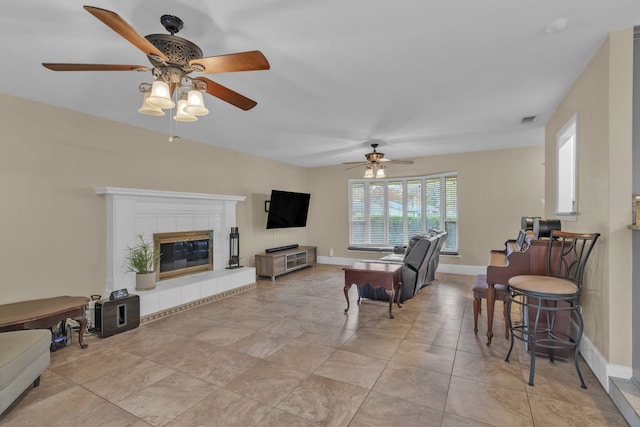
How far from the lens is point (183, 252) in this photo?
483cm

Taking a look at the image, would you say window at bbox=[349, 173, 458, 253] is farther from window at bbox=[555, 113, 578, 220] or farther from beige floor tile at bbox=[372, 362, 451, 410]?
beige floor tile at bbox=[372, 362, 451, 410]

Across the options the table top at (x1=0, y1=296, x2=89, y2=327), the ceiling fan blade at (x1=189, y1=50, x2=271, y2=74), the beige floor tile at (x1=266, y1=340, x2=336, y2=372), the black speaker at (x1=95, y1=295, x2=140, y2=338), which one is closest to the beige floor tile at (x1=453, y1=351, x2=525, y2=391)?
the beige floor tile at (x1=266, y1=340, x2=336, y2=372)

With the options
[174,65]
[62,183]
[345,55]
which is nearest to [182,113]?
[174,65]

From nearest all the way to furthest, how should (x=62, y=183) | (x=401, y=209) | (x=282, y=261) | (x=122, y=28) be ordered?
1. (x=122, y=28)
2. (x=62, y=183)
3. (x=282, y=261)
4. (x=401, y=209)

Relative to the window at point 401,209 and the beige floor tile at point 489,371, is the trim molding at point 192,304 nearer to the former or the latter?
the window at point 401,209

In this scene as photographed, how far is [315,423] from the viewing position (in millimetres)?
1884

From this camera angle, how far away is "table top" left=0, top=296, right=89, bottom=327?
8.46ft

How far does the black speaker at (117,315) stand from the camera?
3250 mm

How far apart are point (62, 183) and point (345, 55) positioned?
3514 millimetres

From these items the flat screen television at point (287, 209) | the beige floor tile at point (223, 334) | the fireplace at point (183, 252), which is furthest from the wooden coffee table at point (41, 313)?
the flat screen television at point (287, 209)

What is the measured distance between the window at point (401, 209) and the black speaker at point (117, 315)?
499cm

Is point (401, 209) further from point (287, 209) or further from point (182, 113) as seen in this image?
point (182, 113)

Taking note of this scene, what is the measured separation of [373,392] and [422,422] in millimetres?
410

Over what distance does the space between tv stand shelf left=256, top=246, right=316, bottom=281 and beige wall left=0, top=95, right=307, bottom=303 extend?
2.25 m
